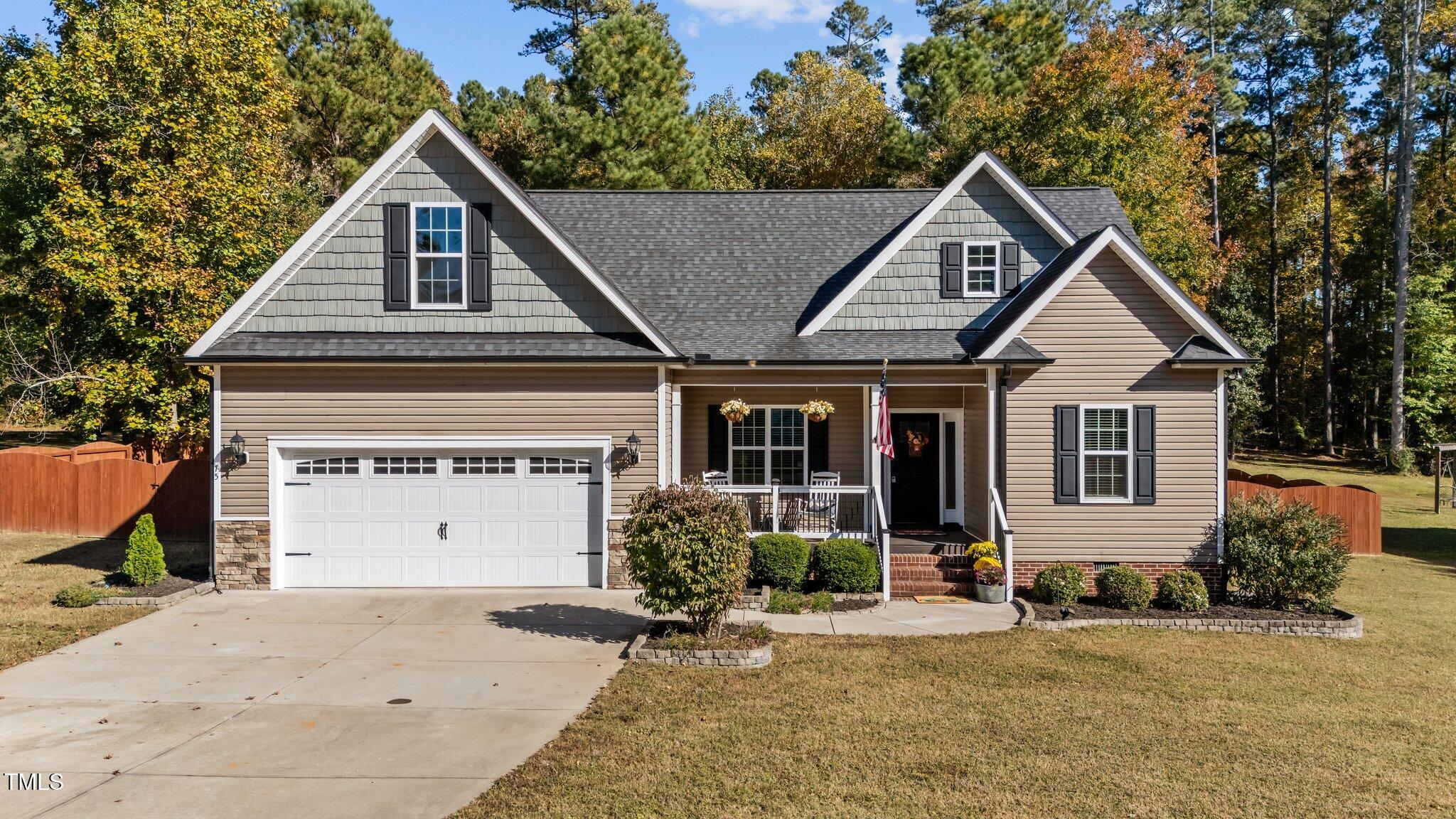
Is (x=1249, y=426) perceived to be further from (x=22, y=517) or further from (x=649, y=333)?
(x=22, y=517)

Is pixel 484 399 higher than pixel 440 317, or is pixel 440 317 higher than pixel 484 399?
pixel 440 317

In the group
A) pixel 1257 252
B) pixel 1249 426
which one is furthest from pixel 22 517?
pixel 1257 252

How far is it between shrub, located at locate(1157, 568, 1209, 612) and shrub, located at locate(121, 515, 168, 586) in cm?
1492

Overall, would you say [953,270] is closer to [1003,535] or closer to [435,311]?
[1003,535]

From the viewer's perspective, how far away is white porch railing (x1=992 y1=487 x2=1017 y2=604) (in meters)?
13.0

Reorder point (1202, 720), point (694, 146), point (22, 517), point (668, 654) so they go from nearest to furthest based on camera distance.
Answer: point (1202, 720)
point (668, 654)
point (22, 517)
point (694, 146)

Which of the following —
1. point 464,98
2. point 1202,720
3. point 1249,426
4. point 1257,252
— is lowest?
point 1202,720

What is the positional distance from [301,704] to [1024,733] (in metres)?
6.71

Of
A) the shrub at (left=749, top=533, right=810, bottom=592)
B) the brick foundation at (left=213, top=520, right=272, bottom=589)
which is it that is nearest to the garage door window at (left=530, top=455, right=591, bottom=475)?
the shrub at (left=749, top=533, right=810, bottom=592)

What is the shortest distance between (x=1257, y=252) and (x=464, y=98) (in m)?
37.1

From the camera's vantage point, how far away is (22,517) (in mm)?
18891

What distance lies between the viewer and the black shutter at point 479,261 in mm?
13469

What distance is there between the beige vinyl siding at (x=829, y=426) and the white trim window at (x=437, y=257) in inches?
179

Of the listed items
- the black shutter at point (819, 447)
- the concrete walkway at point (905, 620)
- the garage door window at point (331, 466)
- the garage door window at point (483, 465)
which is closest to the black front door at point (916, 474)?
the black shutter at point (819, 447)
